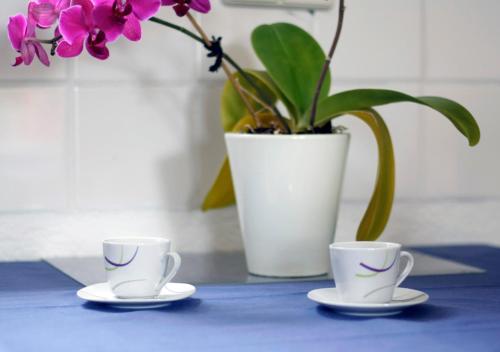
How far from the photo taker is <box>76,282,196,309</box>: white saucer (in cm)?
78

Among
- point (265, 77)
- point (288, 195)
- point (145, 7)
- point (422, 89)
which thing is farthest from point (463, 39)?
point (145, 7)

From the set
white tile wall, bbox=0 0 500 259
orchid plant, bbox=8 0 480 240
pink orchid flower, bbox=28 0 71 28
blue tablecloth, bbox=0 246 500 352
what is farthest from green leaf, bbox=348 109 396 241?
pink orchid flower, bbox=28 0 71 28

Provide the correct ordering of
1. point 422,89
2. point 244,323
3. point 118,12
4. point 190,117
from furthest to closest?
1. point 422,89
2. point 190,117
3. point 118,12
4. point 244,323

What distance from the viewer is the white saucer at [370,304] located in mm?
750

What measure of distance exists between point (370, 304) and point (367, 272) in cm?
3

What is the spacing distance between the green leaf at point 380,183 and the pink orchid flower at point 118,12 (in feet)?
0.87

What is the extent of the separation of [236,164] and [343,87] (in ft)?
1.05

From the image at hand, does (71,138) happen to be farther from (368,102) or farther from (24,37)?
(368,102)

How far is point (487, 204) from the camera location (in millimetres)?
1359

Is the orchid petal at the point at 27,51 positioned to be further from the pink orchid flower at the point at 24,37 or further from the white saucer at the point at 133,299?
the white saucer at the point at 133,299

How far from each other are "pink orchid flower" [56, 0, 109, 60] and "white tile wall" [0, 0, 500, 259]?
0.72ft

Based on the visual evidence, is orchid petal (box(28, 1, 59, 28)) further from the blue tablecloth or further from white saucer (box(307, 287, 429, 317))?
white saucer (box(307, 287, 429, 317))

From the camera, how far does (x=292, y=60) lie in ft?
3.50

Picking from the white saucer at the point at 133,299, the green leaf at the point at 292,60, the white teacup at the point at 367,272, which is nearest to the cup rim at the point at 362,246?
the white teacup at the point at 367,272
